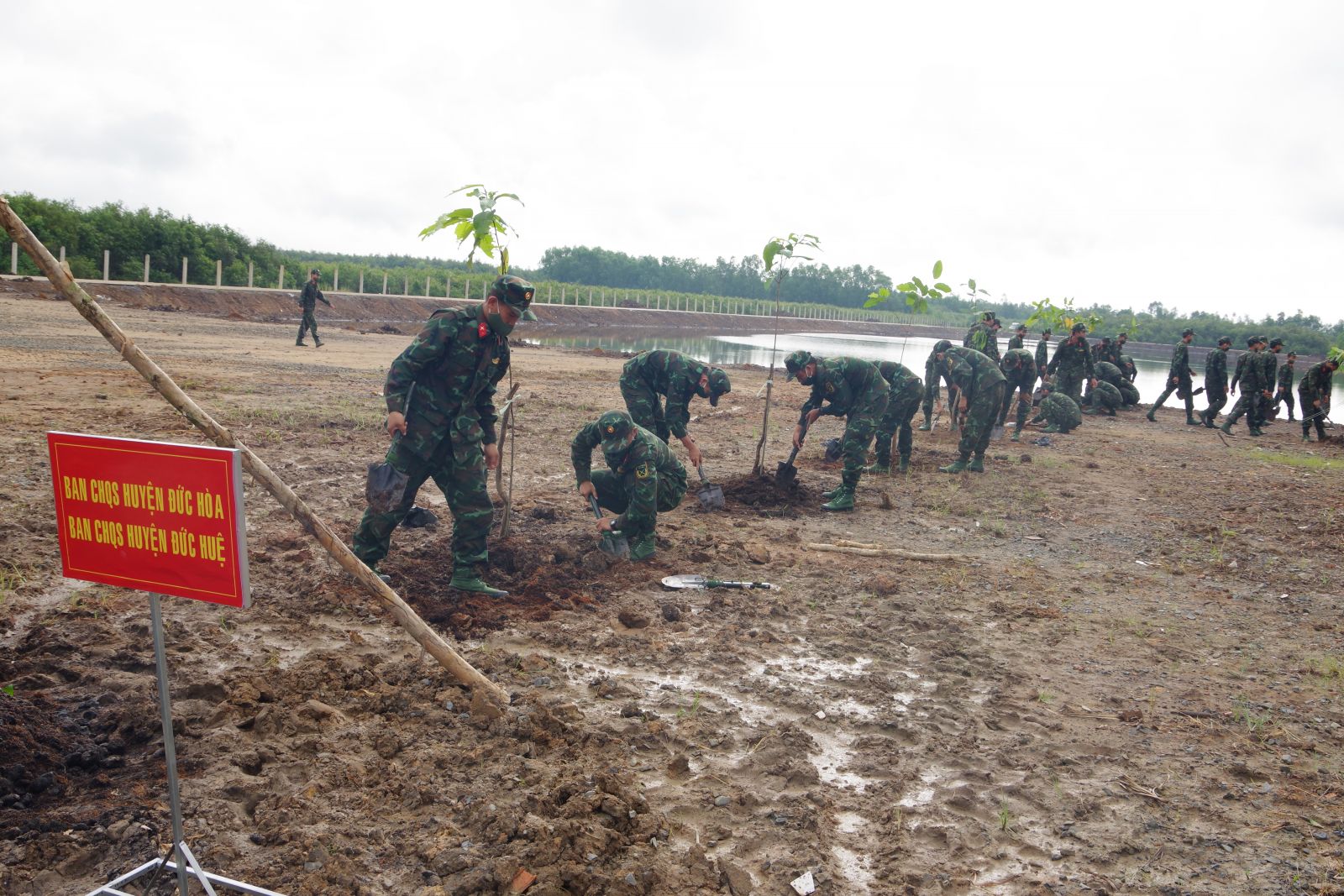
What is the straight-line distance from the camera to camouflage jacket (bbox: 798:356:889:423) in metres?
9.28

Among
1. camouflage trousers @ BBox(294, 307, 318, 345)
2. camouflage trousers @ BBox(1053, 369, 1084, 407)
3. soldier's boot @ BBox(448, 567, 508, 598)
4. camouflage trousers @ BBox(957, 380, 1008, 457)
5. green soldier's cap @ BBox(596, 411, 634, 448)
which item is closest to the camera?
soldier's boot @ BBox(448, 567, 508, 598)

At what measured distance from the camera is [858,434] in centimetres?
911

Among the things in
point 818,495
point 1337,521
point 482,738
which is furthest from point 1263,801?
point 1337,521

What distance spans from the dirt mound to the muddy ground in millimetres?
280

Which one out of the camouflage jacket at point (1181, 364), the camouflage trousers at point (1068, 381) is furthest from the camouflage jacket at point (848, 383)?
the camouflage jacket at point (1181, 364)

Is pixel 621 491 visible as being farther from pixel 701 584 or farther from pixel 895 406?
pixel 895 406

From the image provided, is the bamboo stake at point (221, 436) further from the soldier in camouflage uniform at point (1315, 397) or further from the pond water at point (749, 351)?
the pond water at point (749, 351)

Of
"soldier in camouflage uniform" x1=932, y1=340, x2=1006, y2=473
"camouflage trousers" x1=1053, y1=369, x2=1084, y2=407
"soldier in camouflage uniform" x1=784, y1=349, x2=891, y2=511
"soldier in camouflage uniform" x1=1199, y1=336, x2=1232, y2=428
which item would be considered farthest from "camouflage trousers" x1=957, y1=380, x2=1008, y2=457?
"soldier in camouflage uniform" x1=1199, y1=336, x2=1232, y2=428

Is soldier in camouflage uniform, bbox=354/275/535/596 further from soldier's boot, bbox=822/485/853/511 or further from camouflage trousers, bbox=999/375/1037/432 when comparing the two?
camouflage trousers, bbox=999/375/1037/432

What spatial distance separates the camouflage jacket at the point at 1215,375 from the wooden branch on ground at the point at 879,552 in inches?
613

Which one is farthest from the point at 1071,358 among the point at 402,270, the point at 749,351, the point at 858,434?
the point at 402,270

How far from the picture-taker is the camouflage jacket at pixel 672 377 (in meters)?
8.65

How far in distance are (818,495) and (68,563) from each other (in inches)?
303

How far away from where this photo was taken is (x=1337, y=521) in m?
9.41
